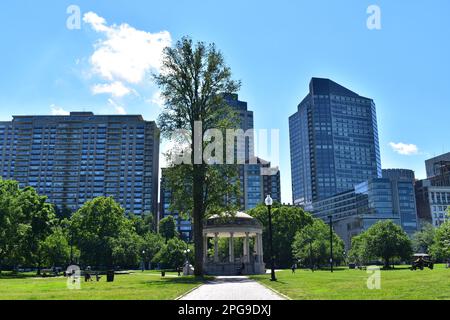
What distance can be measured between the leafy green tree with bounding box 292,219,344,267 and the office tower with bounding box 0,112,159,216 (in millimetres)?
114387

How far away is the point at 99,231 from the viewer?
7025cm

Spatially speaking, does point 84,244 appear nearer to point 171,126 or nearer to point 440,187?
point 171,126

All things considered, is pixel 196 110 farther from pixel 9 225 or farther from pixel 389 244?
pixel 389 244

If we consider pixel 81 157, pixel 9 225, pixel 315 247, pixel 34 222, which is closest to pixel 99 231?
pixel 34 222

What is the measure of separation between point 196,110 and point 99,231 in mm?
A: 43215

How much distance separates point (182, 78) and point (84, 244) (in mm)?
43667

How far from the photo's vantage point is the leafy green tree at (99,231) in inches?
2677

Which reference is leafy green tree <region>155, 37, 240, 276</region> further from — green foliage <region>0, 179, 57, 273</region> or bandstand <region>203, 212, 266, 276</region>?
green foliage <region>0, 179, 57, 273</region>

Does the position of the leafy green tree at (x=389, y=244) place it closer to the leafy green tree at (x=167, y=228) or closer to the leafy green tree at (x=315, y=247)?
the leafy green tree at (x=315, y=247)

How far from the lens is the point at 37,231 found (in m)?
55.7

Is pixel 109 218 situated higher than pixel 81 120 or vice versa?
pixel 81 120

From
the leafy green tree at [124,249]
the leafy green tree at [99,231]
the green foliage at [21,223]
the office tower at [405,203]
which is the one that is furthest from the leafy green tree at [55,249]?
the office tower at [405,203]
